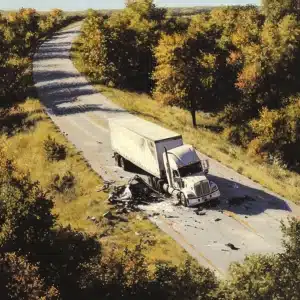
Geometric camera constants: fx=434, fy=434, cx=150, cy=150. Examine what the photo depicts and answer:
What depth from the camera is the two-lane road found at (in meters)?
28.2

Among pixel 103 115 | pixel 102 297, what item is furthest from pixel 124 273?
pixel 103 115

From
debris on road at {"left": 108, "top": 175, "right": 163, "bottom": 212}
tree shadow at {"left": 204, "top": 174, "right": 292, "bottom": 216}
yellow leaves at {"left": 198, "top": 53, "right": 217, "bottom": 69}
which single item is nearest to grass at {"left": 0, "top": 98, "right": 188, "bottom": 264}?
debris on road at {"left": 108, "top": 175, "right": 163, "bottom": 212}

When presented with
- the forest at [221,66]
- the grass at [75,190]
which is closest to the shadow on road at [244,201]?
the grass at [75,190]

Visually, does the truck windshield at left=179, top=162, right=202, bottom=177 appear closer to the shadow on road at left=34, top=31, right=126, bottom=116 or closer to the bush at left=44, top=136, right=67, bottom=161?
the bush at left=44, top=136, right=67, bottom=161

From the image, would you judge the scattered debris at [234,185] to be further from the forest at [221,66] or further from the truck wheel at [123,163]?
the forest at [221,66]

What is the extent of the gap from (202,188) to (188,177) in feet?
Result: 4.48

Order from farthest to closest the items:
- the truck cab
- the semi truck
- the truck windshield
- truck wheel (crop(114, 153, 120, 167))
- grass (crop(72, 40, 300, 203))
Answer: truck wheel (crop(114, 153, 120, 167)), grass (crop(72, 40, 300, 203)), the truck windshield, the semi truck, the truck cab

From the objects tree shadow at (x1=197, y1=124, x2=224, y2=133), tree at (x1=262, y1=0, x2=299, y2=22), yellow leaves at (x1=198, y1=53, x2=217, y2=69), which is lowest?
tree shadow at (x1=197, y1=124, x2=224, y2=133)

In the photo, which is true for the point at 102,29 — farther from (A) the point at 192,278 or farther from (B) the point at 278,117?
(A) the point at 192,278

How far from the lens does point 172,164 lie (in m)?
33.1

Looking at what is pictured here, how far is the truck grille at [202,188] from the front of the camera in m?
32.3

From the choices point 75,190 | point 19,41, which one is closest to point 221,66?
point 75,190

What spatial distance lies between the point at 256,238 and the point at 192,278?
33.3 feet

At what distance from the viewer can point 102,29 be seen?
230 feet
